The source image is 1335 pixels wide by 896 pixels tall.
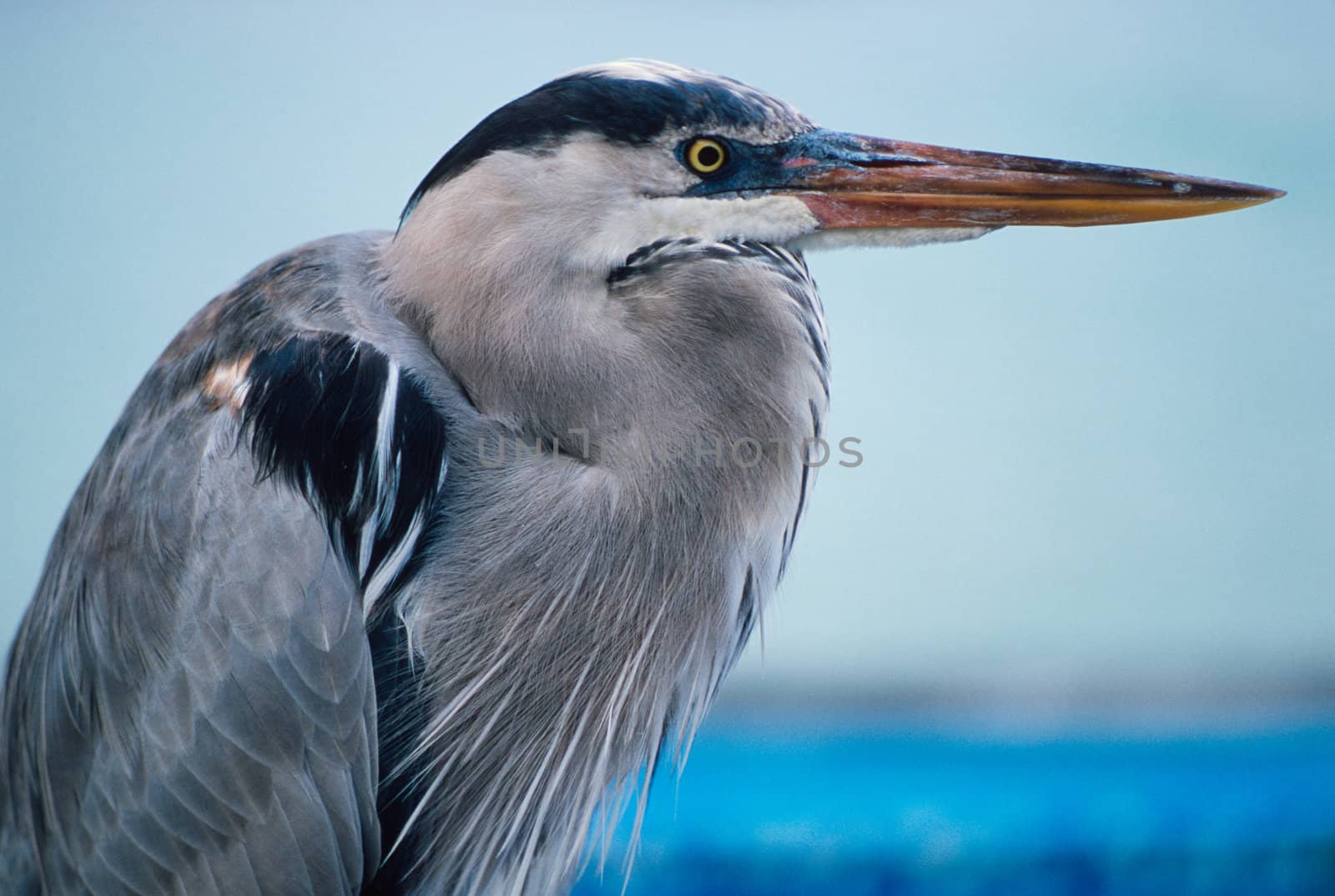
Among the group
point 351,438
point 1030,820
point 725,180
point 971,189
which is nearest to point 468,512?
point 351,438

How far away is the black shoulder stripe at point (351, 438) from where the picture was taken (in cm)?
91

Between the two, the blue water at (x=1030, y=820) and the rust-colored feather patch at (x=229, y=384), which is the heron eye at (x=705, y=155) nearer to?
the rust-colored feather patch at (x=229, y=384)

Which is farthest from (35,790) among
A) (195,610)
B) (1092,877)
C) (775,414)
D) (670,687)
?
(1092,877)

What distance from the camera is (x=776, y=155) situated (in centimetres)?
97

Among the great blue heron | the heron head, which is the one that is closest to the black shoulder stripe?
the great blue heron

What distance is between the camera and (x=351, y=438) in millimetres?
910

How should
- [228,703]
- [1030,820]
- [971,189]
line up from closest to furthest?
[228,703] → [971,189] → [1030,820]

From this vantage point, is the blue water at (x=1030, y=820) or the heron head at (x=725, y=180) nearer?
the heron head at (x=725, y=180)

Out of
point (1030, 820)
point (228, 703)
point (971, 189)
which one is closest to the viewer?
point (228, 703)

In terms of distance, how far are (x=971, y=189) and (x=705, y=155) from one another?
26 cm

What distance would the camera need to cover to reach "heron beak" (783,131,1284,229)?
979 millimetres

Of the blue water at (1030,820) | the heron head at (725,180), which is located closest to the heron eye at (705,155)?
the heron head at (725,180)

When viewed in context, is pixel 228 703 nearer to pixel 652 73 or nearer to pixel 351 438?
pixel 351 438

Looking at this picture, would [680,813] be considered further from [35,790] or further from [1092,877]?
[35,790]
